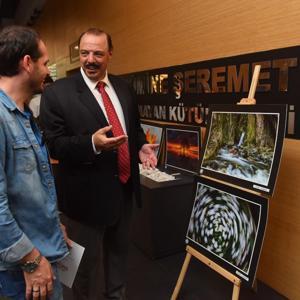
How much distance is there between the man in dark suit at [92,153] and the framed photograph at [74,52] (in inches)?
182

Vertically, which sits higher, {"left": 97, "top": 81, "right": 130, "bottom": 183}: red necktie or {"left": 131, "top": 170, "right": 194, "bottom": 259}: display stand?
{"left": 97, "top": 81, "right": 130, "bottom": 183}: red necktie

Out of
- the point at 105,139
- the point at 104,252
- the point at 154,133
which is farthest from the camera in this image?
the point at 154,133

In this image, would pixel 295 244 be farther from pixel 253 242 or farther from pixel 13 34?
pixel 13 34

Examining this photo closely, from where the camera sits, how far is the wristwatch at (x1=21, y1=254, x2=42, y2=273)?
1066mm

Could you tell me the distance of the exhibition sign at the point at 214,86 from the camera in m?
2.02

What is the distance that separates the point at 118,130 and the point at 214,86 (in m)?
1.07

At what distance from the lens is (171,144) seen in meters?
3.11

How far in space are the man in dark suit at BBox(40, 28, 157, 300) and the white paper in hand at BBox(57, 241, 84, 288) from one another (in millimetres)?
402

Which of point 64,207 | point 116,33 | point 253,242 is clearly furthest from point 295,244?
point 116,33

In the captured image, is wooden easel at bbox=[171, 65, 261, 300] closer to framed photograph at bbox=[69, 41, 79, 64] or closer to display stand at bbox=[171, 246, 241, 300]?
display stand at bbox=[171, 246, 241, 300]

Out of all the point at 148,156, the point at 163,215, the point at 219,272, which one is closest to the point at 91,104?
the point at 148,156

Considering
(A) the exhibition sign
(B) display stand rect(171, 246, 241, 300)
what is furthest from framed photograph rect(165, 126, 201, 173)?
(B) display stand rect(171, 246, 241, 300)

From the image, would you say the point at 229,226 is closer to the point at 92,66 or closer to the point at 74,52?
the point at 92,66

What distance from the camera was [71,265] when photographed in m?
1.41
